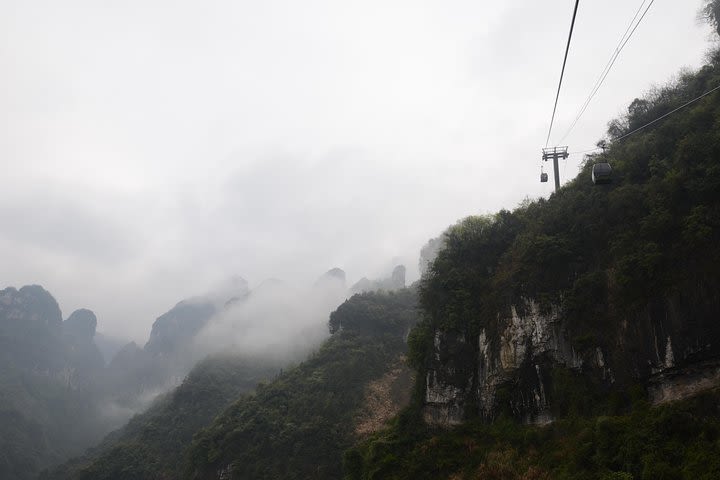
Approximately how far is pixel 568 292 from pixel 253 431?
106 feet

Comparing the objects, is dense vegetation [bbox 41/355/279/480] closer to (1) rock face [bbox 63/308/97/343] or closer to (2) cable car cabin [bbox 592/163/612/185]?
(2) cable car cabin [bbox 592/163/612/185]

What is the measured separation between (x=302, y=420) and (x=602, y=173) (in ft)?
111

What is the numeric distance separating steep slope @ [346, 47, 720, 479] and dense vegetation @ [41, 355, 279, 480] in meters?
35.9

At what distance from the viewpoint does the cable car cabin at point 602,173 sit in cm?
1662

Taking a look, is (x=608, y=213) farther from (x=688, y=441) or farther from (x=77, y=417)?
(x=77, y=417)

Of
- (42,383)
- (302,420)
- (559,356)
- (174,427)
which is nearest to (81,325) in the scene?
(42,383)

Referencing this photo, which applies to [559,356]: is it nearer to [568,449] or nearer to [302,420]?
[568,449]

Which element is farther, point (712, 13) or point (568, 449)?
point (712, 13)

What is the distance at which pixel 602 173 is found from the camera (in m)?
16.7

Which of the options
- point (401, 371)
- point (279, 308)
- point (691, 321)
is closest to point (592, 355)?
point (691, 321)

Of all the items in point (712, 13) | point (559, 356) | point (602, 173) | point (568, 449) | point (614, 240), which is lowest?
point (568, 449)

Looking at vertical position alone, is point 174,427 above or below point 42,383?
above

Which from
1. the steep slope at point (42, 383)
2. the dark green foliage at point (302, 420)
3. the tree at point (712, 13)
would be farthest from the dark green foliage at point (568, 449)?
the steep slope at point (42, 383)

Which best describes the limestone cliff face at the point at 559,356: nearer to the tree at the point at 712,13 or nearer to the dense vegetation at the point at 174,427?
the tree at the point at 712,13
